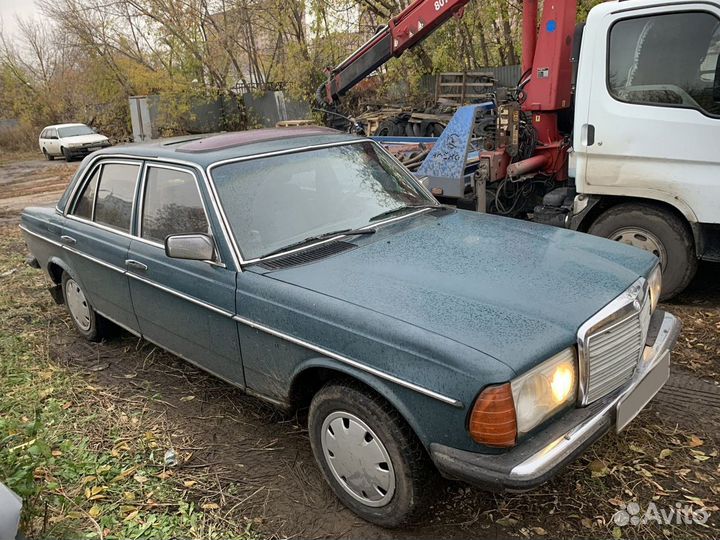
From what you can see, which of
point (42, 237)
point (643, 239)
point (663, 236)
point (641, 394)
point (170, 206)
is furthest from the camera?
point (42, 237)

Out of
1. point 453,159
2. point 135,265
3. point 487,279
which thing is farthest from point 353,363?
point 453,159

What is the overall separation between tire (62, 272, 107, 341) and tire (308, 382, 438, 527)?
2837 mm

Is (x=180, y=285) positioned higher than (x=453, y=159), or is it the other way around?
(x=453, y=159)

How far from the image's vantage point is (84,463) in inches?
130

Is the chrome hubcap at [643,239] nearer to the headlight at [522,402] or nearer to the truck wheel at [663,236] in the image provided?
the truck wheel at [663,236]

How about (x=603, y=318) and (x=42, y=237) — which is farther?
(x=42, y=237)

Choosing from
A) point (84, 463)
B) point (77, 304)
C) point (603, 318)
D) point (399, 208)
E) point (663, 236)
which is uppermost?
point (399, 208)

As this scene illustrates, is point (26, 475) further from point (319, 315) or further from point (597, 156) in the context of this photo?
point (597, 156)

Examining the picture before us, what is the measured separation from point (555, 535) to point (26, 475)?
7.89ft

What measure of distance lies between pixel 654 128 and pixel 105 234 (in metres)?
4.38

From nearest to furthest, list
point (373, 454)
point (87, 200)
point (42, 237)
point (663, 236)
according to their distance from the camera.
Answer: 1. point (373, 454)
2. point (87, 200)
3. point (663, 236)
4. point (42, 237)

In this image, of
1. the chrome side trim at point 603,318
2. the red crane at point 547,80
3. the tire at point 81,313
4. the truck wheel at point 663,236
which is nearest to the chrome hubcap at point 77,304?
the tire at point 81,313

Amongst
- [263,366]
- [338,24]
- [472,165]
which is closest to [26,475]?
[263,366]

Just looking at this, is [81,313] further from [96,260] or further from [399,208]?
[399,208]
